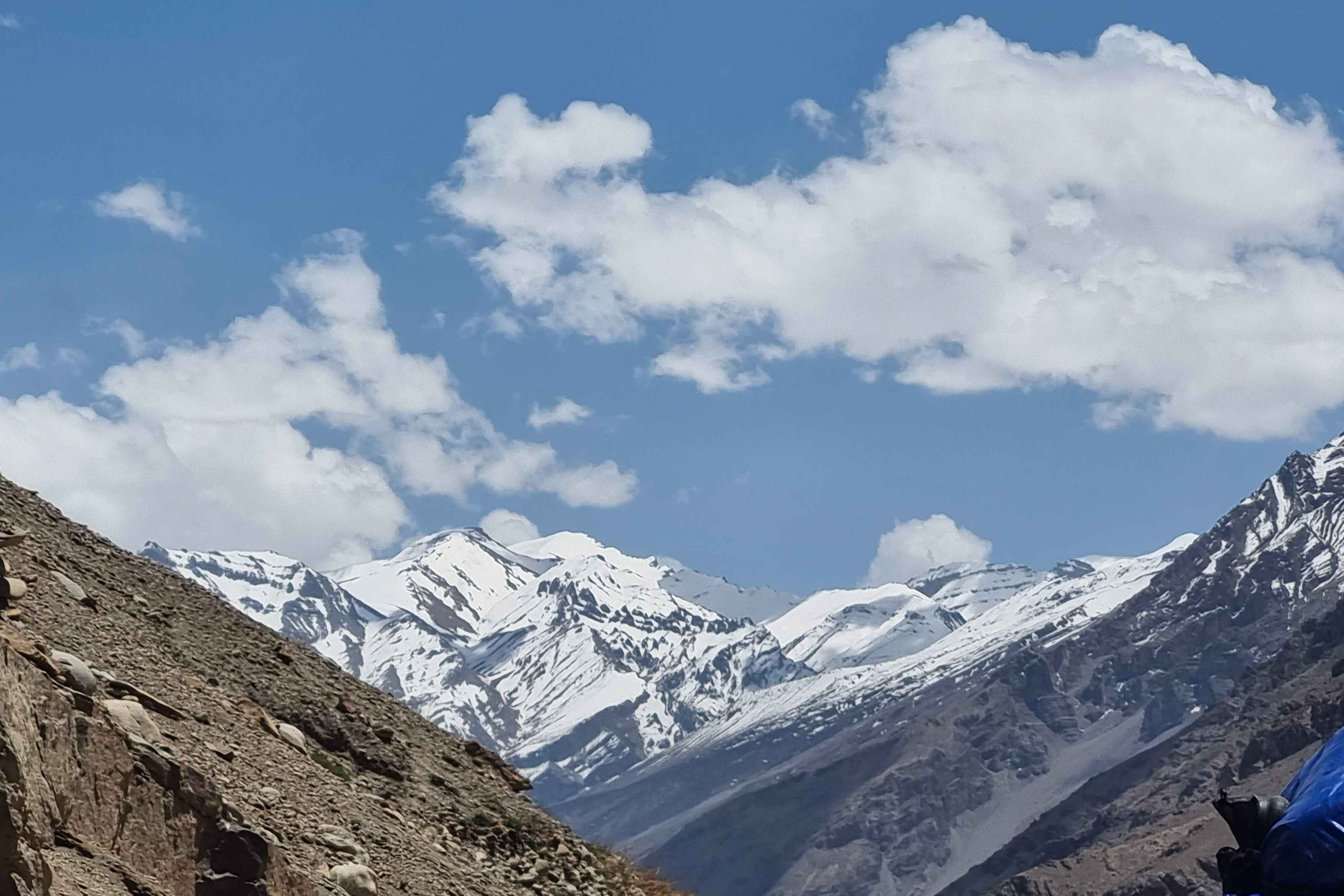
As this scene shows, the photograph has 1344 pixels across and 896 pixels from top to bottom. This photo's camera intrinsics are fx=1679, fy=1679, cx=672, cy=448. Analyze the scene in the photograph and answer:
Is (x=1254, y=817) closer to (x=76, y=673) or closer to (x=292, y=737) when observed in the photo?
(x=76, y=673)

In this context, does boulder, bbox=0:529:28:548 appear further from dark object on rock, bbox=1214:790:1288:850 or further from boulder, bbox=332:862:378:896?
dark object on rock, bbox=1214:790:1288:850

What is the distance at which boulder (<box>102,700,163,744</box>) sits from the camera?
61.3 ft

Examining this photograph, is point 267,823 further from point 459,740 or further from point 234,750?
point 459,740

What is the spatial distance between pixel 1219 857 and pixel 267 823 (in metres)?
11.5

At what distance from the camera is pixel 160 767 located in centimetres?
1777

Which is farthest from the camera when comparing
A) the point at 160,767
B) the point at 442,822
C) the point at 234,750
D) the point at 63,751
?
the point at 442,822

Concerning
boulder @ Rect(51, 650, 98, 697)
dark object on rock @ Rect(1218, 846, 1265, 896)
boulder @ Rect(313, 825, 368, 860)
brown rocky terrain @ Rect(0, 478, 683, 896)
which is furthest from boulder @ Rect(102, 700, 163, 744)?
dark object on rock @ Rect(1218, 846, 1265, 896)

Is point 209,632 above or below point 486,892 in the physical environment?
above

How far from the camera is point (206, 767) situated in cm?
2088

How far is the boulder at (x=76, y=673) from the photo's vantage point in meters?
18.9

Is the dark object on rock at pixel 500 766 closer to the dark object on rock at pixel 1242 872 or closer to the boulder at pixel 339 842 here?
the boulder at pixel 339 842

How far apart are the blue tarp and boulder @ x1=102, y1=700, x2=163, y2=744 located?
39.1 feet

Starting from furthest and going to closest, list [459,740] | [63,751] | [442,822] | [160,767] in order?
[459,740] < [442,822] < [160,767] < [63,751]

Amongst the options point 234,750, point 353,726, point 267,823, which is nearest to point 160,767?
point 267,823
